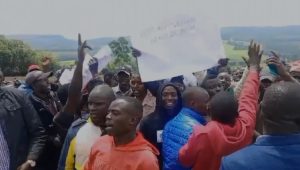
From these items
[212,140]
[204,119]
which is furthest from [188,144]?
[204,119]

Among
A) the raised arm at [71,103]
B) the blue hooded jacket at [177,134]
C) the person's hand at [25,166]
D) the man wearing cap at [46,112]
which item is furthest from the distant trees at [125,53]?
the person's hand at [25,166]

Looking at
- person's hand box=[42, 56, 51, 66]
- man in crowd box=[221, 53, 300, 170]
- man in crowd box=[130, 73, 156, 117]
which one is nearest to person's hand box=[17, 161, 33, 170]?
man in crowd box=[130, 73, 156, 117]

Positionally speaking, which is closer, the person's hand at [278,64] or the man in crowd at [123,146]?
the man in crowd at [123,146]

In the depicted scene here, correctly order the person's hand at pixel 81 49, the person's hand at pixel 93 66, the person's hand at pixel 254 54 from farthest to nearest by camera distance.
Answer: the person's hand at pixel 93 66, the person's hand at pixel 81 49, the person's hand at pixel 254 54

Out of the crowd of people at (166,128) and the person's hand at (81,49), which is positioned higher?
the person's hand at (81,49)

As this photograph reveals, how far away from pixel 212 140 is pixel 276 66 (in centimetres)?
75

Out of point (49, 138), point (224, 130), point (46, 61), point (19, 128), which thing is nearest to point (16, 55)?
point (46, 61)

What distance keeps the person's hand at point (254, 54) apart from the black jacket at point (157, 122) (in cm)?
129

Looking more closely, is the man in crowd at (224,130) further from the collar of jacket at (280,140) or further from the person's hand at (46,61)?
the person's hand at (46,61)

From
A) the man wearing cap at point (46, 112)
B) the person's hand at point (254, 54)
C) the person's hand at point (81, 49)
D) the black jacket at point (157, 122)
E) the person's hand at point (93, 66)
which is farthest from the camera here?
the person's hand at point (93, 66)

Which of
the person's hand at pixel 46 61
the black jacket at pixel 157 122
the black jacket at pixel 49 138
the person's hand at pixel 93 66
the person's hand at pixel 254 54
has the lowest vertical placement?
the black jacket at pixel 49 138

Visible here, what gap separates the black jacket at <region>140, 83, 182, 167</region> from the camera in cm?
490

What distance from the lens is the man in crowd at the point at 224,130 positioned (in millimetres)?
3850

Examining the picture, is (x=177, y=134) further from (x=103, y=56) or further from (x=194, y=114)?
(x=103, y=56)
